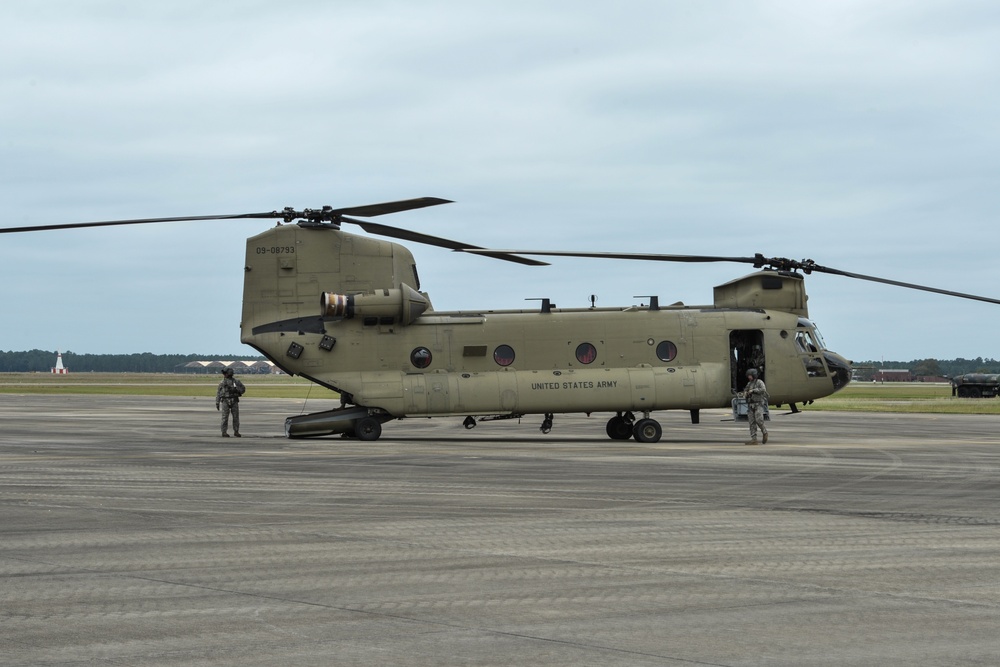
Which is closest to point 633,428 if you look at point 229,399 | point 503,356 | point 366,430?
point 503,356

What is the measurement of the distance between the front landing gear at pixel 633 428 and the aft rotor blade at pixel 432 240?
4833 mm

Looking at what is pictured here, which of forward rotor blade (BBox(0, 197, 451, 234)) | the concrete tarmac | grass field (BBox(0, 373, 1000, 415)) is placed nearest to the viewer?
the concrete tarmac

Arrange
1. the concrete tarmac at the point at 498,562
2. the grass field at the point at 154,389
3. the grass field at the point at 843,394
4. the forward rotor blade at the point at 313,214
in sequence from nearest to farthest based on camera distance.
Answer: the concrete tarmac at the point at 498,562
the forward rotor blade at the point at 313,214
the grass field at the point at 843,394
the grass field at the point at 154,389

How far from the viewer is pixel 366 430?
90.0 feet

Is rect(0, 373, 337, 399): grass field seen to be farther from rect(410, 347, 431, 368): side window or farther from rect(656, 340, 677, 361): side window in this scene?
rect(656, 340, 677, 361): side window

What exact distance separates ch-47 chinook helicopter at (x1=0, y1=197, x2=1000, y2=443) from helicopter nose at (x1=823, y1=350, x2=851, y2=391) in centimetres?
55

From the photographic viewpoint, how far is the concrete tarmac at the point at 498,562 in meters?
6.69

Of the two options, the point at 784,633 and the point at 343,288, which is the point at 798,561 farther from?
the point at 343,288

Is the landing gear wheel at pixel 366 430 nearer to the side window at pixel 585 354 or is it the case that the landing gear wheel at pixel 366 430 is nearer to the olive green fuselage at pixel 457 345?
the olive green fuselage at pixel 457 345

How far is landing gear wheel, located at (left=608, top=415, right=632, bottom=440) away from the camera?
28.9m

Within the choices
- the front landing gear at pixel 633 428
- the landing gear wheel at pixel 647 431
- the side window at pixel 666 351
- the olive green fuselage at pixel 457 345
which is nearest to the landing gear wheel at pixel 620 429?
the front landing gear at pixel 633 428

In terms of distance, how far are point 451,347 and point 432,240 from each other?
3.12 meters

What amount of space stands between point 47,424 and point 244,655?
30.6m

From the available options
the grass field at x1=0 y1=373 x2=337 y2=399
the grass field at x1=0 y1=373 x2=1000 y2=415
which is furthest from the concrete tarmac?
the grass field at x1=0 y1=373 x2=337 y2=399
